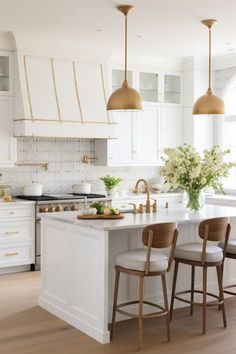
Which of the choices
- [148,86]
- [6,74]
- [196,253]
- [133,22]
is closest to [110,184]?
[148,86]

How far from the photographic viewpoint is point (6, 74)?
706 cm

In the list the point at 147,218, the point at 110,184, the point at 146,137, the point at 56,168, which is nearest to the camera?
the point at 147,218

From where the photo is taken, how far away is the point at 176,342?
446 centimetres

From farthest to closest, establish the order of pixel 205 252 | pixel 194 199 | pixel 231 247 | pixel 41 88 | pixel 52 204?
pixel 41 88 < pixel 52 204 < pixel 194 199 < pixel 231 247 < pixel 205 252

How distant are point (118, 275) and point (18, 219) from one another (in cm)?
269

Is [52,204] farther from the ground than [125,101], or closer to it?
closer to it

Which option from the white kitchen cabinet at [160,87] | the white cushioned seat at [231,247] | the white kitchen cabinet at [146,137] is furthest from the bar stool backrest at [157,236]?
the white kitchen cabinet at [160,87]

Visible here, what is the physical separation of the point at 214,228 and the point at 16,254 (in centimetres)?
304

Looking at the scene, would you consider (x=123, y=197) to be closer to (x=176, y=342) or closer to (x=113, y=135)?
(x=113, y=135)

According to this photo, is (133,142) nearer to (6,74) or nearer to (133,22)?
(6,74)

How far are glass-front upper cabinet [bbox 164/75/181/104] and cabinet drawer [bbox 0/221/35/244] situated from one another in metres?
3.05

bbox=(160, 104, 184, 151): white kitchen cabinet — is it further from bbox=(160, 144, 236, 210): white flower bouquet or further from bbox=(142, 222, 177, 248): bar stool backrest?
bbox=(142, 222, 177, 248): bar stool backrest

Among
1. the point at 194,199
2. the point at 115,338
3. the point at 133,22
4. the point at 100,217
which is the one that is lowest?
the point at 115,338

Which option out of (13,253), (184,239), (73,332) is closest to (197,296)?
(184,239)
